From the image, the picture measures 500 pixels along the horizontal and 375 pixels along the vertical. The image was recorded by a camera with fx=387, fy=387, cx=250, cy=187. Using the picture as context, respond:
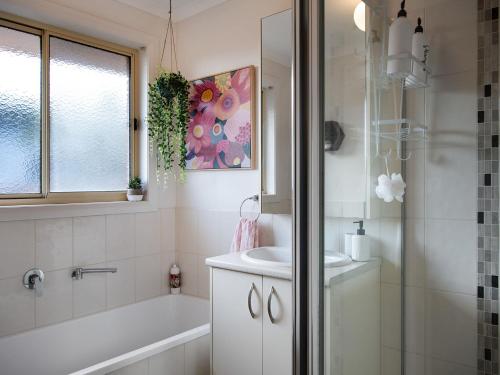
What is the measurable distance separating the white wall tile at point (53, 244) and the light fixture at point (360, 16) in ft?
6.33

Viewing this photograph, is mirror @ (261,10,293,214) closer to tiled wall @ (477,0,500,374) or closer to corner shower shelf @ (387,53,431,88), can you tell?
corner shower shelf @ (387,53,431,88)

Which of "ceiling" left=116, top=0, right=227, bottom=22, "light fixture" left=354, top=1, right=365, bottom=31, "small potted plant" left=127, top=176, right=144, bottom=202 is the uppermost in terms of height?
"ceiling" left=116, top=0, right=227, bottom=22

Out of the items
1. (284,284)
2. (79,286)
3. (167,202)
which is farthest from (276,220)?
(79,286)

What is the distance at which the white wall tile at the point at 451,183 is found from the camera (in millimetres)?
932

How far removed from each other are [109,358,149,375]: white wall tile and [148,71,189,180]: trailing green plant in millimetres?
1247

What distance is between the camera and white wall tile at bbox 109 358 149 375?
5.54ft

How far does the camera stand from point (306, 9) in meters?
0.93

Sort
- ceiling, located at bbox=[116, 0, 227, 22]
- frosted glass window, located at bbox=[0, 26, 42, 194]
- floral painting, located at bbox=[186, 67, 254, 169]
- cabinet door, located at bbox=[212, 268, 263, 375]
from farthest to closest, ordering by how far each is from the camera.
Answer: ceiling, located at bbox=[116, 0, 227, 22] → floral painting, located at bbox=[186, 67, 254, 169] → frosted glass window, located at bbox=[0, 26, 42, 194] → cabinet door, located at bbox=[212, 268, 263, 375]

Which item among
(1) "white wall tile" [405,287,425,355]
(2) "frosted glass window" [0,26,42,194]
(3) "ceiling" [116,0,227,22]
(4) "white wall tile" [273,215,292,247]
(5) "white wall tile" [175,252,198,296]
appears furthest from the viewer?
(5) "white wall tile" [175,252,198,296]

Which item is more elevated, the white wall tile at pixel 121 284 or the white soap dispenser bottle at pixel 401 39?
the white soap dispenser bottle at pixel 401 39

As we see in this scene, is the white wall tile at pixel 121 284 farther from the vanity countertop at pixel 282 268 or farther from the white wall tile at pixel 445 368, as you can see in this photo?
the white wall tile at pixel 445 368

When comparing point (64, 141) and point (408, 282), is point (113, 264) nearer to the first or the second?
point (64, 141)

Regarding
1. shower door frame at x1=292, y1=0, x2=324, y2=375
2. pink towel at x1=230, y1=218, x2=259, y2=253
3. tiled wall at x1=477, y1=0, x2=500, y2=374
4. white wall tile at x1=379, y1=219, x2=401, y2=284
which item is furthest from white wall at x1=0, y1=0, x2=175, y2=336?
tiled wall at x1=477, y1=0, x2=500, y2=374

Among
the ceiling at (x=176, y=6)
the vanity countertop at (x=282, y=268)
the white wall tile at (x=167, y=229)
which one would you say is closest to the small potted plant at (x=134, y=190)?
the white wall tile at (x=167, y=229)
